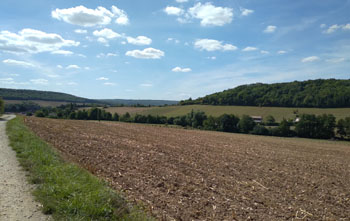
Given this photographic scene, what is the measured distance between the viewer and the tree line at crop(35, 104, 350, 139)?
5516cm

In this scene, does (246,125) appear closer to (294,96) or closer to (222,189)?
(294,96)

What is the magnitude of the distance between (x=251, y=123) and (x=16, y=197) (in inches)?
2406

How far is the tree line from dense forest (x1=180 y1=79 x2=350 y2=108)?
20289 mm

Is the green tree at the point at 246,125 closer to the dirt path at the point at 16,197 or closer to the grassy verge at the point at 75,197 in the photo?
the grassy verge at the point at 75,197

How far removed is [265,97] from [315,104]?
1854 cm

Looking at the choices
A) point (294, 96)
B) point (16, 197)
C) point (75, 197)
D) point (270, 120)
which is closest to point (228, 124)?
point (270, 120)

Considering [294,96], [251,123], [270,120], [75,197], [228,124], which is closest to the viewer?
[75,197]

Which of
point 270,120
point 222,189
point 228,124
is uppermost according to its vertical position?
point 222,189

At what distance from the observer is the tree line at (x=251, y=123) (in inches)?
2172

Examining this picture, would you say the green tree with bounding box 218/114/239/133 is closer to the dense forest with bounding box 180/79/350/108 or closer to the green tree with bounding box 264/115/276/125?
the green tree with bounding box 264/115/276/125

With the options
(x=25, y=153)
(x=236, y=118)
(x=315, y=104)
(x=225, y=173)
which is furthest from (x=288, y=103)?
(x=25, y=153)

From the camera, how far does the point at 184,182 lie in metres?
8.84

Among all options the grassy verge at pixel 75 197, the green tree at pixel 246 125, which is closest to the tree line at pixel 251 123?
the green tree at pixel 246 125

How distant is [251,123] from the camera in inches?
2438
